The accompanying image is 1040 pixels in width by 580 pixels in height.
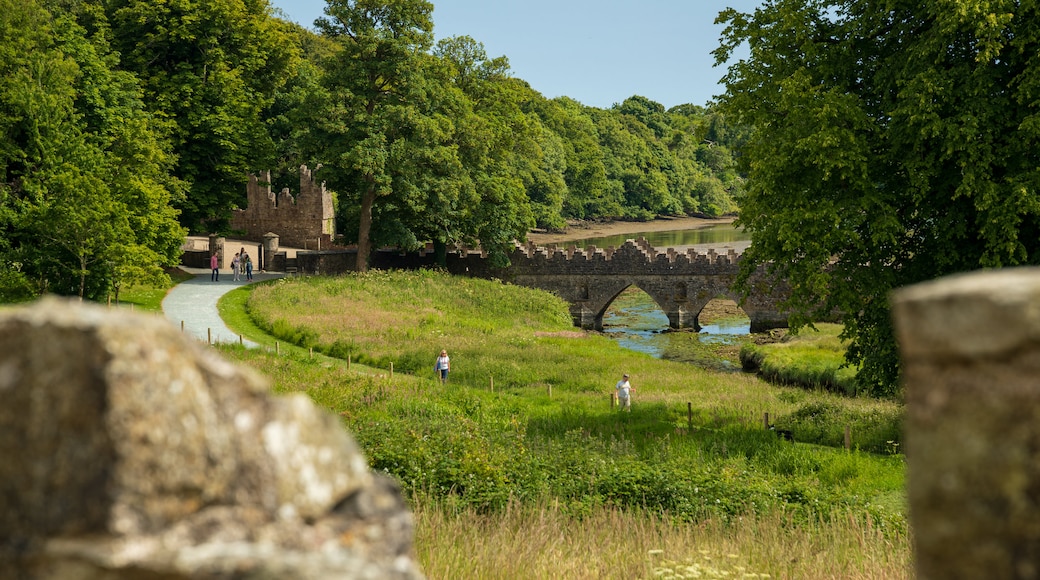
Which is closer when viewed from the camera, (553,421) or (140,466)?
(140,466)

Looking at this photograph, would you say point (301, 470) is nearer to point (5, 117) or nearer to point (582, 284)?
point (5, 117)

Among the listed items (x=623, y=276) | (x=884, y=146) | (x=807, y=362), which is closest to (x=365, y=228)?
(x=623, y=276)

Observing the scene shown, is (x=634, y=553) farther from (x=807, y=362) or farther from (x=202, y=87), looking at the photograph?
(x=202, y=87)

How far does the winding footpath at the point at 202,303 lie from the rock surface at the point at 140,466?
26.4m

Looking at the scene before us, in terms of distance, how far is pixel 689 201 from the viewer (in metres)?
140

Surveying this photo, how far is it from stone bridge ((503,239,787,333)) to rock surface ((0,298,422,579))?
49460 mm

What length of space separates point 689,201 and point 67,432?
14154 centimetres

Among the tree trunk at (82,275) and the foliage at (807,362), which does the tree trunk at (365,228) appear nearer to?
the tree trunk at (82,275)

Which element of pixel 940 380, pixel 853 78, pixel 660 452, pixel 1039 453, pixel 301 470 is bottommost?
pixel 660 452

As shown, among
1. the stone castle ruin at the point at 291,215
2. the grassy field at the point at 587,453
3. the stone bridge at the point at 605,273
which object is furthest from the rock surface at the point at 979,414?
the stone castle ruin at the point at 291,215

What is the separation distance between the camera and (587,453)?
15.5 m

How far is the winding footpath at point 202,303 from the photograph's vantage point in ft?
100

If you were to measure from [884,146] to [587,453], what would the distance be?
8.23 meters

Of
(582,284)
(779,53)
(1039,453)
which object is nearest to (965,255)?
(779,53)
